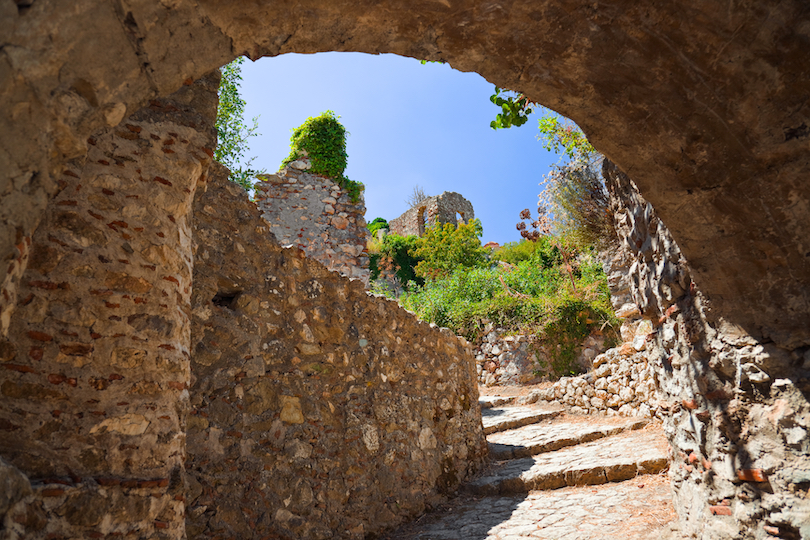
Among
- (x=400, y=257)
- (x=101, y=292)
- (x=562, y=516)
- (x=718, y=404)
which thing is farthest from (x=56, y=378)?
(x=400, y=257)

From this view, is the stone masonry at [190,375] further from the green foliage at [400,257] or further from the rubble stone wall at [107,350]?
the green foliage at [400,257]

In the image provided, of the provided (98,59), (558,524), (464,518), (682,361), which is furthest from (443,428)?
(98,59)

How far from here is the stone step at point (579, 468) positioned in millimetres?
4934

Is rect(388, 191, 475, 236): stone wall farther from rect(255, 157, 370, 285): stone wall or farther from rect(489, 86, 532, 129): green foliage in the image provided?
rect(489, 86, 532, 129): green foliage

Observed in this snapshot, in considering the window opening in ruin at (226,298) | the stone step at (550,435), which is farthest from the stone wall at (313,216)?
the window opening in ruin at (226,298)

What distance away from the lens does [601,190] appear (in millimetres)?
8125

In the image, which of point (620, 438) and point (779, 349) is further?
point (620, 438)

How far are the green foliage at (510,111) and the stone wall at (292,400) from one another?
6.24 feet

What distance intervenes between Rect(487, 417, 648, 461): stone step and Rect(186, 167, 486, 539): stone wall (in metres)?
1.55

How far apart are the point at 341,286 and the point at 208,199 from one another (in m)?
1.38

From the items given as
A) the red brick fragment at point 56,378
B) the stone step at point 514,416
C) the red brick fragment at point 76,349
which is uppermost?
the red brick fragment at point 76,349

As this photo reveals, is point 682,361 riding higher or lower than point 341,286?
lower

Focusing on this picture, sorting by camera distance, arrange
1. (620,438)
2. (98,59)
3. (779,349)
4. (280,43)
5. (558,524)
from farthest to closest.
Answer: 1. (620,438)
2. (558,524)
3. (779,349)
4. (280,43)
5. (98,59)

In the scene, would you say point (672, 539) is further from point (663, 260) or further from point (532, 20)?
point (532, 20)
